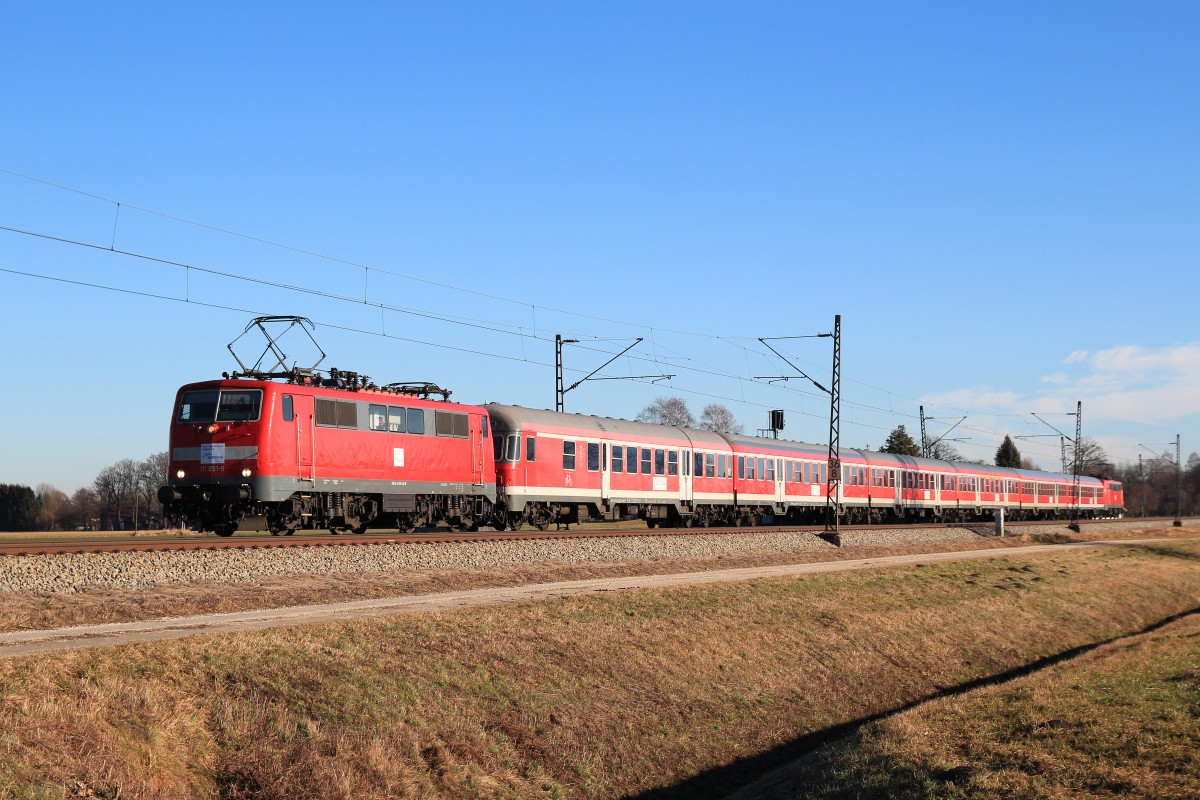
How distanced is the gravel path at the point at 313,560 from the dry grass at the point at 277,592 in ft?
→ 1.64

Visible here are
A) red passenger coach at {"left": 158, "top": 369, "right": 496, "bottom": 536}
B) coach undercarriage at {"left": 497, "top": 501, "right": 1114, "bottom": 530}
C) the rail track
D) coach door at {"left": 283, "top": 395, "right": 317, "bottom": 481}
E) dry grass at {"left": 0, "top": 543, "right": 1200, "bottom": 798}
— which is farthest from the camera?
coach undercarriage at {"left": 497, "top": 501, "right": 1114, "bottom": 530}

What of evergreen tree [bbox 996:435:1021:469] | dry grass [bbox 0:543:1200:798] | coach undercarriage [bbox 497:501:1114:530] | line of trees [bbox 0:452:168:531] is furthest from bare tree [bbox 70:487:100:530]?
evergreen tree [bbox 996:435:1021:469]

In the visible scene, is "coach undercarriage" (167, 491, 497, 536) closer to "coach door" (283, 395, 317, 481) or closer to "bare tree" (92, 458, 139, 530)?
"coach door" (283, 395, 317, 481)

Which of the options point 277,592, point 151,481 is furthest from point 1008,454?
point 277,592

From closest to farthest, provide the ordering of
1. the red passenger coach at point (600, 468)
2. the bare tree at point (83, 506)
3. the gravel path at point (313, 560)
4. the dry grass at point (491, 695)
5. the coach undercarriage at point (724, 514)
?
1. the dry grass at point (491, 695)
2. the gravel path at point (313, 560)
3. the red passenger coach at point (600, 468)
4. the coach undercarriage at point (724, 514)
5. the bare tree at point (83, 506)

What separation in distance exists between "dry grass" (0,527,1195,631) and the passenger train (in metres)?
5.25

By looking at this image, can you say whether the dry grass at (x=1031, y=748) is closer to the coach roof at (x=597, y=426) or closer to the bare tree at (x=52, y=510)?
the coach roof at (x=597, y=426)

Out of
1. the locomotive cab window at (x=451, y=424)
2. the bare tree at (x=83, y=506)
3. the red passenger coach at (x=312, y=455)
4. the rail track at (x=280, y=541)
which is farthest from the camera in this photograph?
the bare tree at (x=83, y=506)

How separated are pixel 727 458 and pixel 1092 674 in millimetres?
31629

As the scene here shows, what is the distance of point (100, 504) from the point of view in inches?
4631

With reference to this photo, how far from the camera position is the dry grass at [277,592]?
17703mm

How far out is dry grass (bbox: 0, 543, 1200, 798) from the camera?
11867mm

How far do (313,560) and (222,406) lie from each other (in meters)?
5.77

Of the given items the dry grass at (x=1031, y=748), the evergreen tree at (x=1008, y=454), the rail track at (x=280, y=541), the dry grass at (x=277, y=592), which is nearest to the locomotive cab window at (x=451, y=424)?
the rail track at (x=280, y=541)
